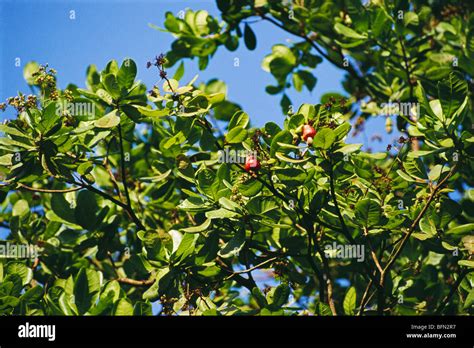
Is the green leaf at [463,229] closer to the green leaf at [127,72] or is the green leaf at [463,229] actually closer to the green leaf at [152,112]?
the green leaf at [152,112]

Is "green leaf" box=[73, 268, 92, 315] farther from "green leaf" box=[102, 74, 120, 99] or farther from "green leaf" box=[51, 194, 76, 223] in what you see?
"green leaf" box=[102, 74, 120, 99]

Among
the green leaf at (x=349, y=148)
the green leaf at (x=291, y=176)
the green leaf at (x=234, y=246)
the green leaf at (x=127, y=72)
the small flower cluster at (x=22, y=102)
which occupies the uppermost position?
the green leaf at (x=127, y=72)

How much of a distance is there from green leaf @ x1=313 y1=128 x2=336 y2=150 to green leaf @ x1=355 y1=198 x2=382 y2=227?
33 centimetres

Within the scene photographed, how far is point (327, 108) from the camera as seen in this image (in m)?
3.87

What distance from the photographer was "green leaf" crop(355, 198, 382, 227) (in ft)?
11.8

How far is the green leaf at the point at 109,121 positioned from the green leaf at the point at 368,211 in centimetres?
122

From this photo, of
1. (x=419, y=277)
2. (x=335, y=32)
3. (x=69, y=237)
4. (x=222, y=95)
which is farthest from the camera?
(x=335, y=32)

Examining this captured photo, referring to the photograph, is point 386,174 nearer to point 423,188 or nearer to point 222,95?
point 423,188

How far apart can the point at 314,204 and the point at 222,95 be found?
74 centimetres

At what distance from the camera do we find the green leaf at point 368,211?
3604mm

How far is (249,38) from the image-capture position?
5242mm

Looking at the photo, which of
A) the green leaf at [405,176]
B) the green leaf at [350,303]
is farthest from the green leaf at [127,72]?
the green leaf at [350,303]

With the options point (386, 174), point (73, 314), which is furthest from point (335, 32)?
point (73, 314)

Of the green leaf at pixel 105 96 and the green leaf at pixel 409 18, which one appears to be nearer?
the green leaf at pixel 105 96
